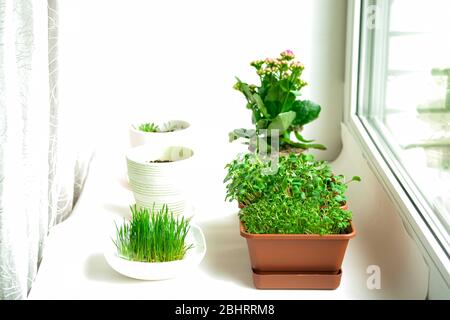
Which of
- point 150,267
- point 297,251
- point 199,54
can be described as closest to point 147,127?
point 199,54

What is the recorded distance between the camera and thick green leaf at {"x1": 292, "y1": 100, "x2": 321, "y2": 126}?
1.59 meters

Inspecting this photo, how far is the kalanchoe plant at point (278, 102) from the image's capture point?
1.50m

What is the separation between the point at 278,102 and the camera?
1.54 metres

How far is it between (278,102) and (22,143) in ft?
2.05

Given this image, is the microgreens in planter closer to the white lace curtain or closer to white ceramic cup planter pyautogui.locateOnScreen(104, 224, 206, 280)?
white ceramic cup planter pyautogui.locateOnScreen(104, 224, 206, 280)

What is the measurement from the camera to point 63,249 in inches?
54.0

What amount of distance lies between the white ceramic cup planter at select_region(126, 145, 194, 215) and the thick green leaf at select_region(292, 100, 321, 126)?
0.29m

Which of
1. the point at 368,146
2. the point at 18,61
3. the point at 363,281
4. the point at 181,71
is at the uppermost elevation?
the point at 18,61

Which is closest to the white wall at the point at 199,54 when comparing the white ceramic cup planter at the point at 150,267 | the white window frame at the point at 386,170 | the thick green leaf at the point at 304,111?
the white window frame at the point at 386,170

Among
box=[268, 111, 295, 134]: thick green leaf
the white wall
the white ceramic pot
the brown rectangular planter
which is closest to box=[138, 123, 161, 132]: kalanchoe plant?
the white ceramic pot

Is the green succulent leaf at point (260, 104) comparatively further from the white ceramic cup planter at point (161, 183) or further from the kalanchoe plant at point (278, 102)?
the white ceramic cup planter at point (161, 183)

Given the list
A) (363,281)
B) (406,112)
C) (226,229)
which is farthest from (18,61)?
(406,112)
